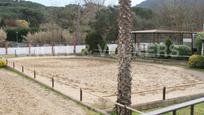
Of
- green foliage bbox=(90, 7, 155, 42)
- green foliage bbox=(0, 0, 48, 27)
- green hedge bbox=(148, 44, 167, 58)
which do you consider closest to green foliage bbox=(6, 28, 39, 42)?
green foliage bbox=(0, 0, 48, 27)

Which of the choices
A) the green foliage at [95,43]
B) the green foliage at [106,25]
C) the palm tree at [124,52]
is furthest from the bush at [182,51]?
the green foliage at [106,25]

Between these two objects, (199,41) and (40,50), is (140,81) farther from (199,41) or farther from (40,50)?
(40,50)

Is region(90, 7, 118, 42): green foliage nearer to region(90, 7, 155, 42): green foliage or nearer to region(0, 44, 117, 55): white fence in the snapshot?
region(90, 7, 155, 42): green foliage

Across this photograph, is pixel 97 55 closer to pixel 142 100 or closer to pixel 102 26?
pixel 102 26

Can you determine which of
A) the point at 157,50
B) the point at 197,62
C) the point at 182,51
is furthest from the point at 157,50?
the point at 197,62

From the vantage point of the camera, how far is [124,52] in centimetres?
990

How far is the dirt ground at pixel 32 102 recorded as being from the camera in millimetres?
11203

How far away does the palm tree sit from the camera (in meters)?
9.82

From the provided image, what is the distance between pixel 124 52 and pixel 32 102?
14.7ft

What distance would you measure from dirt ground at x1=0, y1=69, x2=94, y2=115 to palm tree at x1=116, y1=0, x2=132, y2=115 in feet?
5.46

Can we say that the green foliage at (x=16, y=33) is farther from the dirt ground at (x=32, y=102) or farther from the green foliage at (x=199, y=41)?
the dirt ground at (x=32, y=102)

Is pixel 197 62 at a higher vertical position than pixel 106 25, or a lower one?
lower

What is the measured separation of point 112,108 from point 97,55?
918 inches

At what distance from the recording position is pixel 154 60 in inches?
1133
